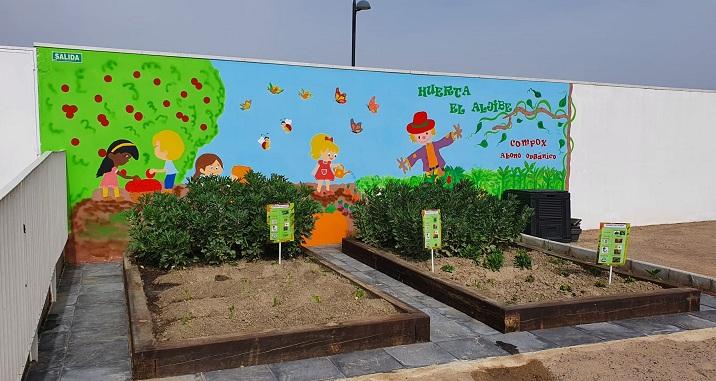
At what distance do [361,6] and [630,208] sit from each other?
9.12 meters

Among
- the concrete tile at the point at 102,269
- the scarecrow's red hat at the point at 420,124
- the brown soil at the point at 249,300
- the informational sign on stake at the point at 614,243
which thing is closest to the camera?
the brown soil at the point at 249,300

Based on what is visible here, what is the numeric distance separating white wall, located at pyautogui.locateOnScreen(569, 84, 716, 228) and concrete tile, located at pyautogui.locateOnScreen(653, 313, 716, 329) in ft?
22.4

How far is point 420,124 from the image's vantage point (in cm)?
1136

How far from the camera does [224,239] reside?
7.74 meters

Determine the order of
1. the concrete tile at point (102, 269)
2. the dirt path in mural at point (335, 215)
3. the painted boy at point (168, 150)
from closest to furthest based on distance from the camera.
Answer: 1. the concrete tile at point (102, 269)
2. the painted boy at point (168, 150)
3. the dirt path in mural at point (335, 215)

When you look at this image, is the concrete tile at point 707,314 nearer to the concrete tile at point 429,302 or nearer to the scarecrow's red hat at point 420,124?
the concrete tile at point 429,302

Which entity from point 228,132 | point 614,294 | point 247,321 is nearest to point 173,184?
point 228,132

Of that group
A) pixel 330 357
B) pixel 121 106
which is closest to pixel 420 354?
pixel 330 357

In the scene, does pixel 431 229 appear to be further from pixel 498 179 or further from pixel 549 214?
pixel 498 179

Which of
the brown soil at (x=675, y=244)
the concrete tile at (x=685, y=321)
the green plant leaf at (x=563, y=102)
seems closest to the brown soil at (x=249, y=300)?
the concrete tile at (x=685, y=321)

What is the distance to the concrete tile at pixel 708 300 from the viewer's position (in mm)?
6902

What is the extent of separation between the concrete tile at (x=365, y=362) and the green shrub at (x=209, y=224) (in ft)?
10.7

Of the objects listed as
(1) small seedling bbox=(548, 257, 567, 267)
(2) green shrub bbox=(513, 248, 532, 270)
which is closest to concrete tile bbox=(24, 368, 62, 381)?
(2) green shrub bbox=(513, 248, 532, 270)

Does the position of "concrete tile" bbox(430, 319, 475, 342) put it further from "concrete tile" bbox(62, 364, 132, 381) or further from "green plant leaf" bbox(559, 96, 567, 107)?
"green plant leaf" bbox(559, 96, 567, 107)
